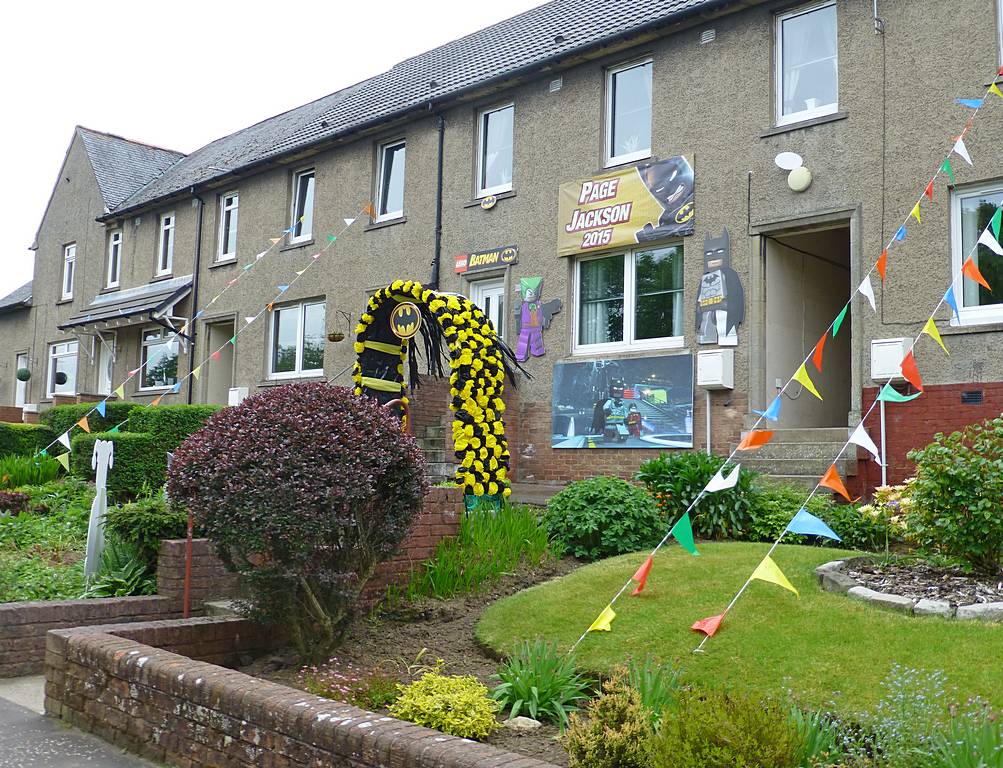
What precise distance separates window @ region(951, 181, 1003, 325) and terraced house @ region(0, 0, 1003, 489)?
0.09ft

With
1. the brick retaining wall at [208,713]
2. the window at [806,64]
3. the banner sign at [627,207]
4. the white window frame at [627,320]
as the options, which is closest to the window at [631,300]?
the white window frame at [627,320]

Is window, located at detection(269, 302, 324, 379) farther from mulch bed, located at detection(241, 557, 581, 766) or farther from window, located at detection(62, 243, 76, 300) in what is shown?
mulch bed, located at detection(241, 557, 581, 766)

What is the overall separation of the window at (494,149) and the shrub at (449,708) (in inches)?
459

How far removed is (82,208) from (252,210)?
31.0ft

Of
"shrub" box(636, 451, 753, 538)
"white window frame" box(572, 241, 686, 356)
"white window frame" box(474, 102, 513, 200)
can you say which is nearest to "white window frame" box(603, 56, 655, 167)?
"white window frame" box(572, 241, 686, 356)

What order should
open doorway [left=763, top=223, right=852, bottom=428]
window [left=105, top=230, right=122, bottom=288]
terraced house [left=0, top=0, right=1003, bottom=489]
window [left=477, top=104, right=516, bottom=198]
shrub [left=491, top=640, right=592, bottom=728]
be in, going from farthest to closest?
1. window [left=105, top=230, right=122, bottom=288]
2. window [left=477, top=104, right=516, bottom=198]
3. open doorway [left=763, top=223, right=852, bottom=428]
4. terraced house [left=0, top=0, right=1003, bottom=489]
5. shrub [left=491, top=640, right=592, bottom=728]

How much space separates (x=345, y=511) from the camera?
604 centimetres

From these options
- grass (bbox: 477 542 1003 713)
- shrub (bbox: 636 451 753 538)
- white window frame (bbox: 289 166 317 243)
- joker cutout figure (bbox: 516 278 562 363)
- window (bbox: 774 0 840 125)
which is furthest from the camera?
white window frame (bbox: 289 166 317 243)

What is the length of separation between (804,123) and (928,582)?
755 centimetres

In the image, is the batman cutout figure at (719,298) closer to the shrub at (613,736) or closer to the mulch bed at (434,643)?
the mulch bed at (434,643)

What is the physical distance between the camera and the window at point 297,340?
19141 mm

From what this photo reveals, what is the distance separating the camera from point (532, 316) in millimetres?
14773

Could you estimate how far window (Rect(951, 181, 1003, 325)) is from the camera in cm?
1076

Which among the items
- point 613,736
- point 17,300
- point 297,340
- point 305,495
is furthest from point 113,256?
point 613,736
